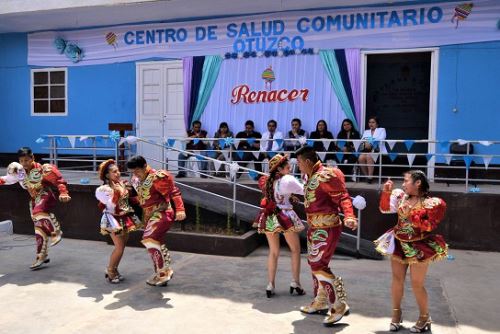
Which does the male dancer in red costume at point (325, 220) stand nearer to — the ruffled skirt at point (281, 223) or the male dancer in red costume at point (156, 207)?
the ruffled skirt at point (281, 223)

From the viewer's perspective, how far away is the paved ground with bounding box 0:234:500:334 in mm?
4648

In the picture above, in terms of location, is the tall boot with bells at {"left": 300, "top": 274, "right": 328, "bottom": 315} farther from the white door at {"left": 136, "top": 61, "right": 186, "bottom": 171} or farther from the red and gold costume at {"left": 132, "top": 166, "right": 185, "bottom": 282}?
the white door at {"left": 136, "top": 61, "right": 186, "bottom": 171}

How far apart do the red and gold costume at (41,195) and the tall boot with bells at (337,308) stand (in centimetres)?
387

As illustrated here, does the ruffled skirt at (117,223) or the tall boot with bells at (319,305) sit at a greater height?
the ruffled skirt at (117,223)

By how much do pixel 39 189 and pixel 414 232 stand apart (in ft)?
15.8

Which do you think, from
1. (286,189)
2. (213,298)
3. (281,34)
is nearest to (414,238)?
(286,189)

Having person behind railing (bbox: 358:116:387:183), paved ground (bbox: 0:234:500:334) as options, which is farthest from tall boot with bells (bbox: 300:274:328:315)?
person behind railing (bbox: 358:116:387:183)

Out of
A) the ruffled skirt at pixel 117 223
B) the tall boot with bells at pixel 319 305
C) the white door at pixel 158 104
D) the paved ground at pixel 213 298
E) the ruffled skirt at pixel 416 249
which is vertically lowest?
the paved ground at pixel 213 298

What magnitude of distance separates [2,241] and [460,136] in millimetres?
8229

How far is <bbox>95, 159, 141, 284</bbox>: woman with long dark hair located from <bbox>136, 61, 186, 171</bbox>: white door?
16.1ft

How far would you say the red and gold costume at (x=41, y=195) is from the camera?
6.70 meters

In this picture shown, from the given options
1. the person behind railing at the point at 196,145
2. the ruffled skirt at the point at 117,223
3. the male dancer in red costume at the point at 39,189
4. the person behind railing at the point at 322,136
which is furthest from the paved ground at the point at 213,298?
the person behind railing at the point at 196,145

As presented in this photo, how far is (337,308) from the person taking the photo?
4.64m

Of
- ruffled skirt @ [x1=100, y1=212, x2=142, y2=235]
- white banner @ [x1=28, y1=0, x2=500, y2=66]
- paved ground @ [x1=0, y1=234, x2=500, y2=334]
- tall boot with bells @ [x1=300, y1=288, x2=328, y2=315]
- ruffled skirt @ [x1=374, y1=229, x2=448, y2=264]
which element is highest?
white banner @ [x1=28, y1=0, x2=500, y2=66]
